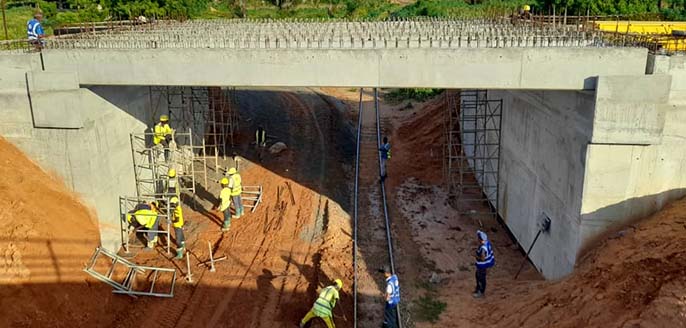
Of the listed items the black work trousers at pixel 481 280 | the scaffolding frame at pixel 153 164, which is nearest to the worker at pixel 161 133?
the scaffolding frame at pixel 153 164

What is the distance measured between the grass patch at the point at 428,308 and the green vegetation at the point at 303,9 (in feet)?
44.9

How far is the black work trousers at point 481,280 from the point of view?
1277 centimetres

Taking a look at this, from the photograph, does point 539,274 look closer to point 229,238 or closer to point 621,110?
point 621,110

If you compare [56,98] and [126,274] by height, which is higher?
[56,98]

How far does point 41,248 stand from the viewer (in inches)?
504

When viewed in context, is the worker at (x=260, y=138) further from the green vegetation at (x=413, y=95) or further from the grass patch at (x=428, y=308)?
the grass patch at (x=428, y=308)

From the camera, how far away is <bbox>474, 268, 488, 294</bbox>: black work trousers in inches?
503

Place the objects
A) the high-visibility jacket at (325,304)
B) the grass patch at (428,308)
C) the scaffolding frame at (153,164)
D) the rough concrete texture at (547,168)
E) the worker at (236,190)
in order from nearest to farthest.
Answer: the high-visibility jacket at (325,304)
the rough concrete texture at (547,168)
the grass patch at (428,308)
the scaffolding frame at (153,164)
the worker at (236,190)

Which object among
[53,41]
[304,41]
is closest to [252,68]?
[304,41]

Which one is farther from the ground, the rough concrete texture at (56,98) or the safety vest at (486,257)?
the rough concrete texture at (56,98)

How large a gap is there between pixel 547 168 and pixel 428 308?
4310mm

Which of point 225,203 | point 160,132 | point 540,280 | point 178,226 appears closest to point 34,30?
point 160,132

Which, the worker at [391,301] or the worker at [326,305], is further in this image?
the worker at [391,301]

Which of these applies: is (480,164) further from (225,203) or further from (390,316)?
(390,316)
